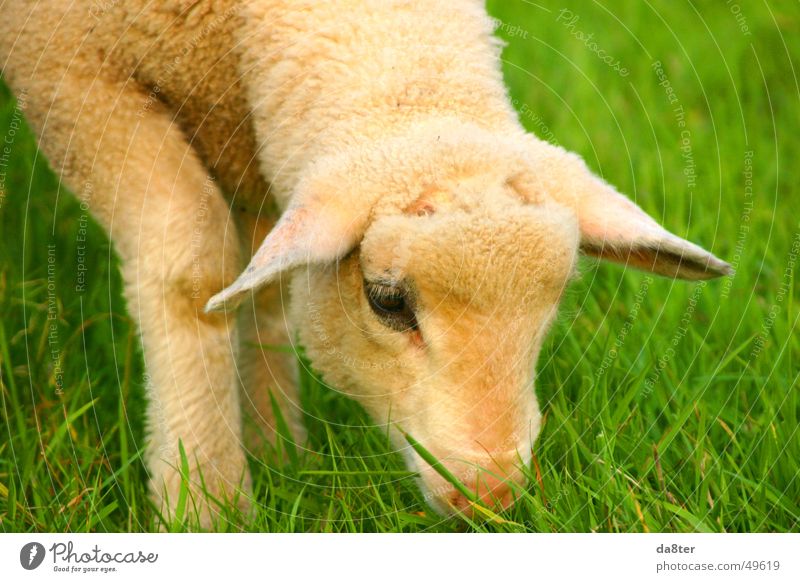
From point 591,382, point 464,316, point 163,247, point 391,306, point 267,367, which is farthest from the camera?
point 267,367

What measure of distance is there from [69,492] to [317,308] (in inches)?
38.8

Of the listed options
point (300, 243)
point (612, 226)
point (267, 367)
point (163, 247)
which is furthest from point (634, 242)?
point (267, 367)

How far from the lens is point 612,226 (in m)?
3.08

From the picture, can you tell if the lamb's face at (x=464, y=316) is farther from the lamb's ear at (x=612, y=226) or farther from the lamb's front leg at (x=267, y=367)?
the lamb's front leg at (x=267, y=367)

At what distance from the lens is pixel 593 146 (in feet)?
18.7

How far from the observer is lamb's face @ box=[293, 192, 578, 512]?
286cm

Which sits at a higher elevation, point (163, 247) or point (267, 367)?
point (163, 247)

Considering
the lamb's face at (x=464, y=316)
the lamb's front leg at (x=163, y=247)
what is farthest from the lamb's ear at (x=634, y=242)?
the lamb's front leg at (x=163, y=247)

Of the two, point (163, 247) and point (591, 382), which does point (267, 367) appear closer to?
point (163, 247)

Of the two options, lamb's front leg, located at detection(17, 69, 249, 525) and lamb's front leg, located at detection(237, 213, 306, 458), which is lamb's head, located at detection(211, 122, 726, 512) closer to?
lamb's front leg, located at detection(17, 69, 249, 525)

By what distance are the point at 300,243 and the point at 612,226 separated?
35.6 inches

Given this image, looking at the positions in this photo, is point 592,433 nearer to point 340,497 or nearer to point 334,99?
point 340,497
